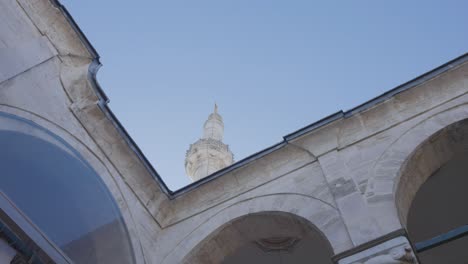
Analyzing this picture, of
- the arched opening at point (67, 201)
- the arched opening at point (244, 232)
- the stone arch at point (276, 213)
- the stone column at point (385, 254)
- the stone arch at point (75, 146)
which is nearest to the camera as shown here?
the stone column at point (385, 254)

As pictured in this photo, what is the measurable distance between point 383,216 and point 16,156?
15.3ft

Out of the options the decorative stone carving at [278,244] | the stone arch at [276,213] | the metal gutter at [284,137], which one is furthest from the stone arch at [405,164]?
the decorative stone carving at [278,244]

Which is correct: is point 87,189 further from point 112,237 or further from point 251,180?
point 251,180

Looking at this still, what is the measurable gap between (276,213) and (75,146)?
2.86m

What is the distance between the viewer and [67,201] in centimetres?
791

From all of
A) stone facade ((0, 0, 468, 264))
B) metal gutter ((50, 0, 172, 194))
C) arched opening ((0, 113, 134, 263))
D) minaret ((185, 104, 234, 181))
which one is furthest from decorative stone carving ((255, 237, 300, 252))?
minaret ((185, 104, 234, 181))

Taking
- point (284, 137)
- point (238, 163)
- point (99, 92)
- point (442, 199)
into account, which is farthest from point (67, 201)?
point (442, 199)

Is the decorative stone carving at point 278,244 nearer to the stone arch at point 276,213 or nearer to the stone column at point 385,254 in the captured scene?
the stone arch at point 276,213

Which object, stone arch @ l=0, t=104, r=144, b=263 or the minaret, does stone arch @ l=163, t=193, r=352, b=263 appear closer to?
stone arch @ l=0, t=104, r=144, b=263

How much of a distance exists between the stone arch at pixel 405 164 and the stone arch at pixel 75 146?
10.8 feet

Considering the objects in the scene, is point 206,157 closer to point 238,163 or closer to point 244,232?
point 238,163

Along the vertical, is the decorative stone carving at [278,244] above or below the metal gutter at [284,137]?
below

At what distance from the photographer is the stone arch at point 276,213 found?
6.82 meters

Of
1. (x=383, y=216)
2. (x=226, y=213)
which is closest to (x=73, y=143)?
(x=226, y=213)
